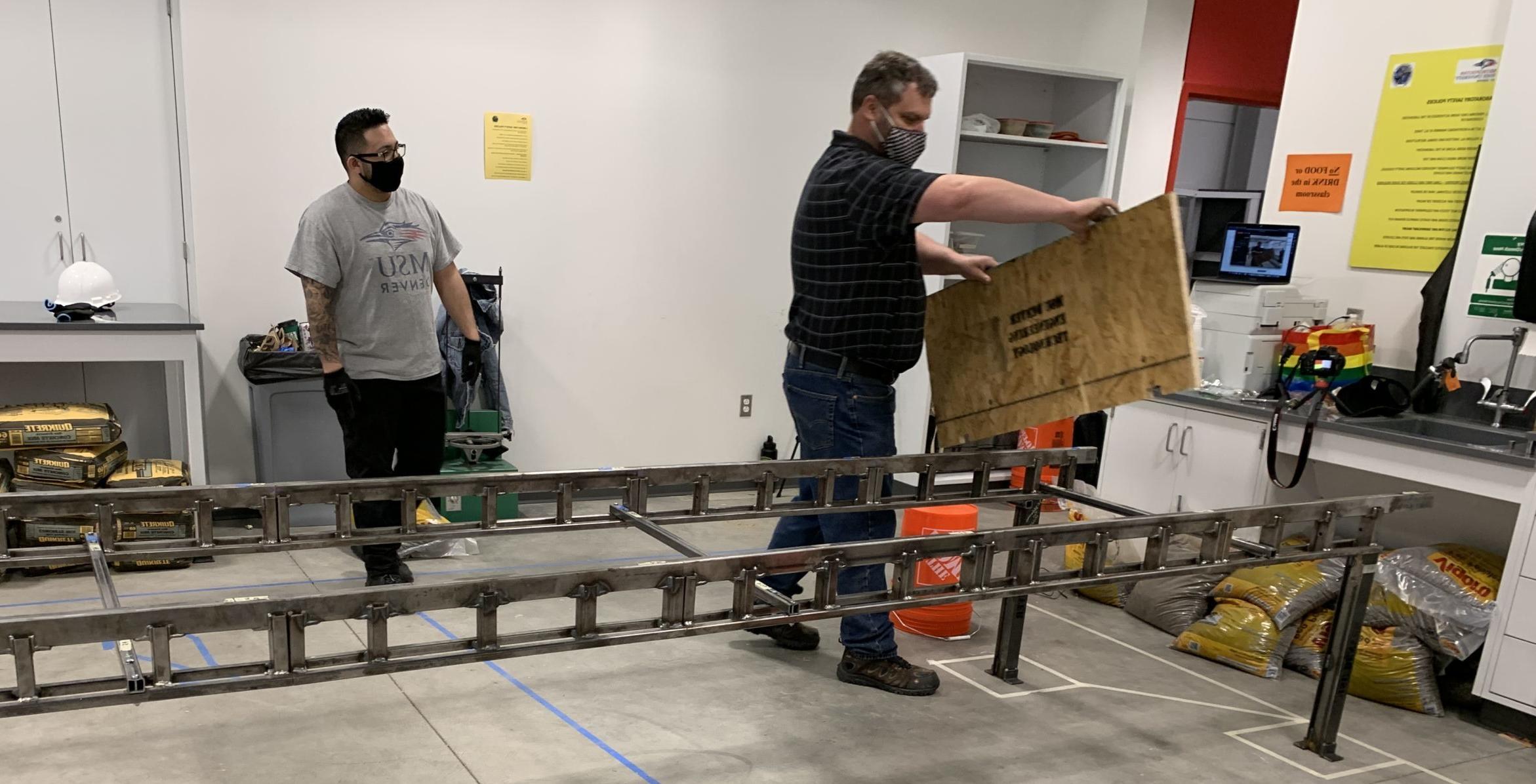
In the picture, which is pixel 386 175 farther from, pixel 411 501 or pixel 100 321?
pixel 411 501

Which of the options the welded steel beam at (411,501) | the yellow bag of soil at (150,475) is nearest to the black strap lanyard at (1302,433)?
the welded steel beam at (411,501)

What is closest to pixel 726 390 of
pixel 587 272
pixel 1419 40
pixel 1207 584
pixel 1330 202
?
pixel 587 272

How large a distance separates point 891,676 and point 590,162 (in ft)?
10.3

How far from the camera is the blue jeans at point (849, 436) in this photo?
297 centimetres

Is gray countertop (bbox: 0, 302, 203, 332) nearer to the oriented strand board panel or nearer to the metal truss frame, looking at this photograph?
the metal truss frame

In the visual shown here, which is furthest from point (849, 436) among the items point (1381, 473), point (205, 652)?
point (205, 652)

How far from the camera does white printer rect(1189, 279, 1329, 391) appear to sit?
13.6 ft

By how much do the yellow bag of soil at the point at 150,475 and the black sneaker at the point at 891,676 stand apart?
8.65 ft

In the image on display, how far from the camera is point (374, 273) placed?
A: 352 cm

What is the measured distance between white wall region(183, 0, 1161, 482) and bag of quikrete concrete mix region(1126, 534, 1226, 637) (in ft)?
7.88

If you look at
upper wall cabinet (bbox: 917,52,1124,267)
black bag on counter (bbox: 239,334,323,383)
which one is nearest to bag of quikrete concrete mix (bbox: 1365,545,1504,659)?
upper wall cabinet (bbox: 917,52,1124,267)

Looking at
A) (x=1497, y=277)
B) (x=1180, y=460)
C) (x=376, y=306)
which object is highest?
(x=1497, y=277)

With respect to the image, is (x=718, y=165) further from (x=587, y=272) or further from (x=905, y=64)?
(x=905, y=64)

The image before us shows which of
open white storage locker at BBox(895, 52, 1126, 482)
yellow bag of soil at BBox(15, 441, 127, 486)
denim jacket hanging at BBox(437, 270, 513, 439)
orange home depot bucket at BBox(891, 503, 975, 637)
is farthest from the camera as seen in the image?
open white storage locker at BBox(895, 52, 1126, 482)
